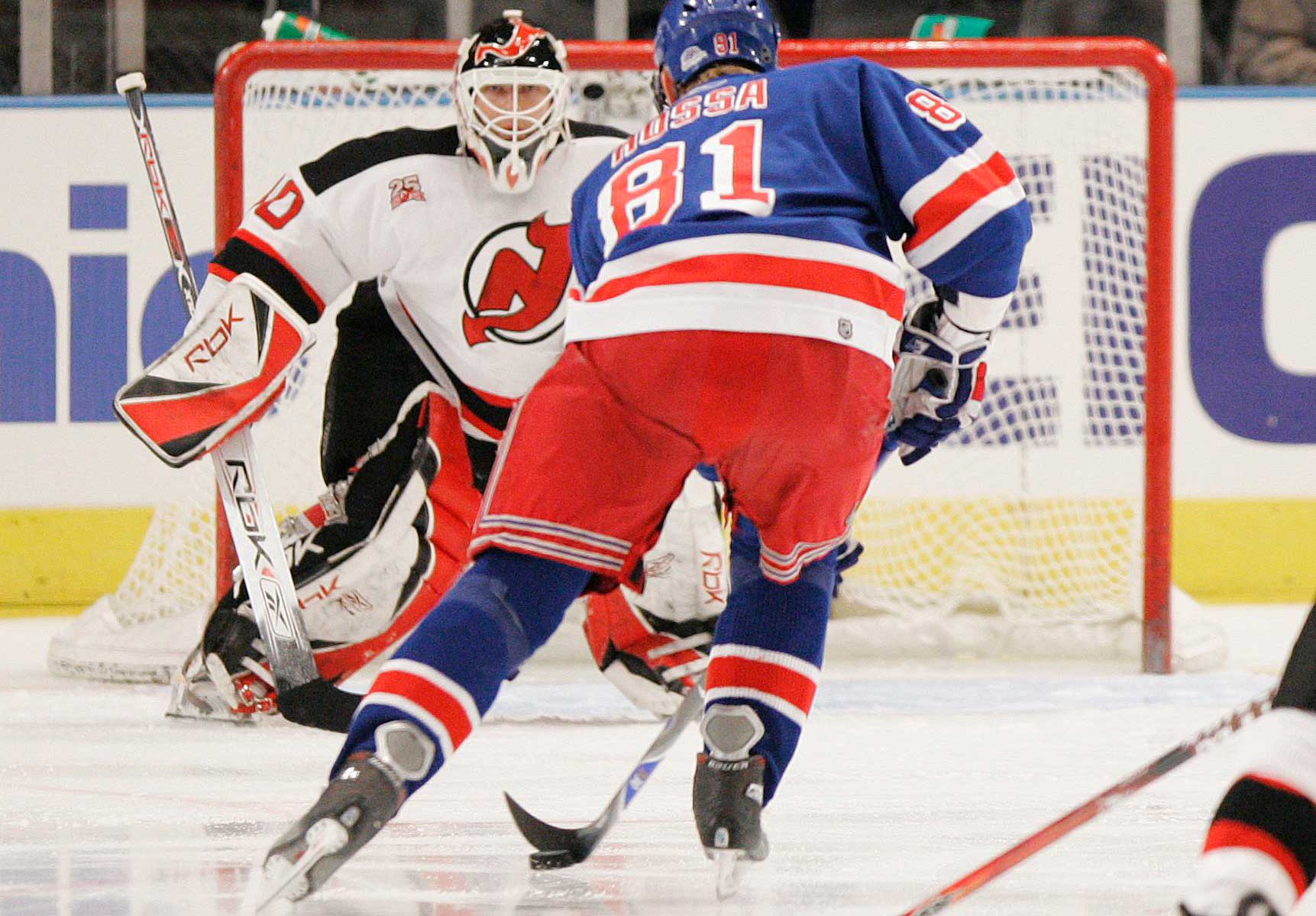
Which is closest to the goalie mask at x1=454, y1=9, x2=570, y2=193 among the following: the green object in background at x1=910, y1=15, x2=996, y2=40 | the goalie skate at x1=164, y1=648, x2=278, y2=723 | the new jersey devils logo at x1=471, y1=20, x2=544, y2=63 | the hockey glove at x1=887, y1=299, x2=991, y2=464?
the new jersey devils logo at x1=471, y1=20, x2=544, y2=63

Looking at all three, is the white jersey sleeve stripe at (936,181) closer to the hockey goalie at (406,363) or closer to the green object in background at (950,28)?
the hockey goalie at (406,363)

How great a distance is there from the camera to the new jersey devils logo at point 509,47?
2.61m

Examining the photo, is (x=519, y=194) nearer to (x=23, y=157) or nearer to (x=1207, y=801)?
(x=1207, y=801)

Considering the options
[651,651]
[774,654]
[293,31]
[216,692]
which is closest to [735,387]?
[774,654]

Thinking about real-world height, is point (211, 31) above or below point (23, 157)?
above

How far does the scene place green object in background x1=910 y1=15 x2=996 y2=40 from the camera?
3.87m

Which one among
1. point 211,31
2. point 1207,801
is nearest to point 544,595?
point 1207,801

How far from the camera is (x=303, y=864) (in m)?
1.40

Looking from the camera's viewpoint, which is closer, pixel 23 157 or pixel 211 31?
pixel 23 157

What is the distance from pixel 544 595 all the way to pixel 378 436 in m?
1.24

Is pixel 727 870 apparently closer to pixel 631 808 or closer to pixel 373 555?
pixel 631 808

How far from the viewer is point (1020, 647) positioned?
11.6ft

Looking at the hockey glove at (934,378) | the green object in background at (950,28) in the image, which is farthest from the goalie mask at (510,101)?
the green object in background at (950,28)

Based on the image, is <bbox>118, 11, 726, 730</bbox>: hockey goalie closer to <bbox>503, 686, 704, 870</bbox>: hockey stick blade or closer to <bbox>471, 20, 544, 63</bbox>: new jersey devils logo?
<bbox>471, 20, 544, 63</bbox>: new jersey devils logo
